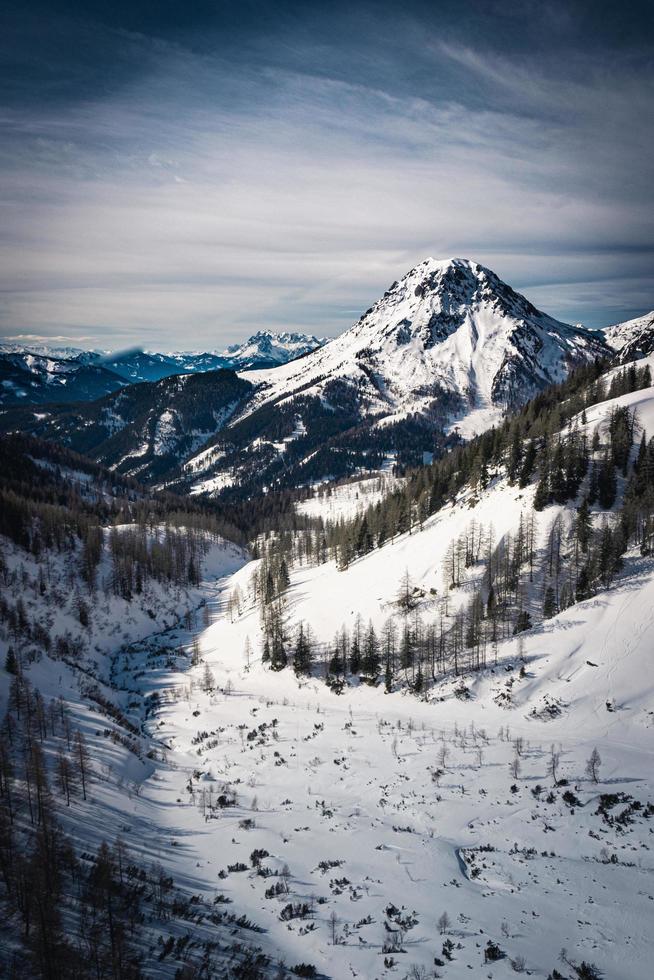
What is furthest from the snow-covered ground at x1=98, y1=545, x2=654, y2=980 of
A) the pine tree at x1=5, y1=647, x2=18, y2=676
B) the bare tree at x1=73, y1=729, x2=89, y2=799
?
the pine tree at x1=5, y1=647, x2=18, y2=676

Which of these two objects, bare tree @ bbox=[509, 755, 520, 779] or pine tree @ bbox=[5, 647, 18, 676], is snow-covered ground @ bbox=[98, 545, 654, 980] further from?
pine tree @ bbox=[5, 647, 18, 676]

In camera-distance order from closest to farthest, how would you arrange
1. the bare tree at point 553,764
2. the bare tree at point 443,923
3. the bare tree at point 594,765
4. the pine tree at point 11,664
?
the bare tree at point 443,923 < the bare tree at point 594,765 < the bare tree at point 553,764 < the pine tree at point 11,664

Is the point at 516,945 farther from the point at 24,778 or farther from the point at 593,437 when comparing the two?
the point at 593,437

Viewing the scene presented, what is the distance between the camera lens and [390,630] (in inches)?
3312

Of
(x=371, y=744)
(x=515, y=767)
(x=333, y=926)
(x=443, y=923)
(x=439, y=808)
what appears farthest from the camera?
(x=371, y=744)


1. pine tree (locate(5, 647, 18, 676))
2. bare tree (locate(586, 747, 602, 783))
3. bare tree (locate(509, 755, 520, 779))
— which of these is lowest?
bare tree (locate(509, 755, 520, 779))

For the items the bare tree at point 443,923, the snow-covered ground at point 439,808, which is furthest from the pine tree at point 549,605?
the bare tree at point 443,923

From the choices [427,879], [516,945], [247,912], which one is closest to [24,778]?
[247,912]

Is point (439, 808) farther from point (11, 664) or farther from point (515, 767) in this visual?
point (11, 664)

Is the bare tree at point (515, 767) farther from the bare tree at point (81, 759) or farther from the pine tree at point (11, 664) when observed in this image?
the pine tree at point (11, 664)

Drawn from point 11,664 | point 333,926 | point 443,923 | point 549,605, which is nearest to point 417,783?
point 443,923

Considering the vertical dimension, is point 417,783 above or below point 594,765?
below

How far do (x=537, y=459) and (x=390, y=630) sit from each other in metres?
57.1

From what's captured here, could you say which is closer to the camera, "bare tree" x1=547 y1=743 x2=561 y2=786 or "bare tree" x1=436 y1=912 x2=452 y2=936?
"bare tree" x1=436 y1=912 x2=452 y2=936
